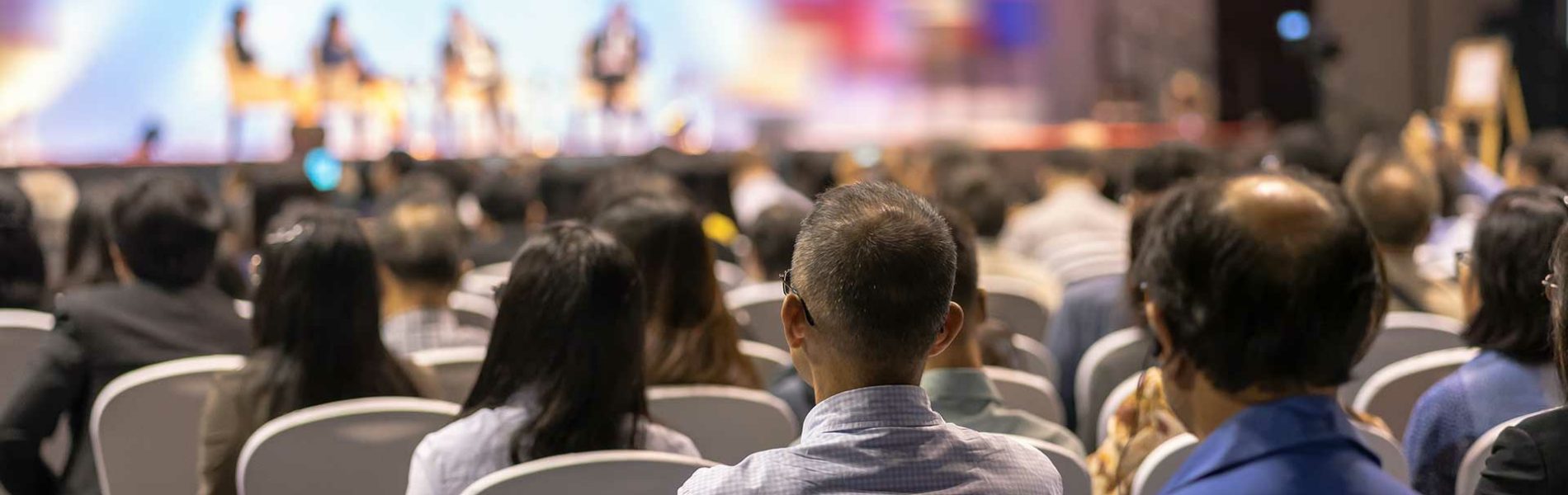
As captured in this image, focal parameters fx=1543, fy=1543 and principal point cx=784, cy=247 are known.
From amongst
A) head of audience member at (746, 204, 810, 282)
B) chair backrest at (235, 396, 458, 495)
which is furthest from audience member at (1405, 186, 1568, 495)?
head of audience member at (746, 204, 810, 282)

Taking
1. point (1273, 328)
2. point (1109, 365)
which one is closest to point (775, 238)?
point (1109, 365)

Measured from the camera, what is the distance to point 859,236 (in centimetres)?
149

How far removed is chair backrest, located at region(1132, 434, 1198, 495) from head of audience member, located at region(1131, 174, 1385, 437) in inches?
30.8

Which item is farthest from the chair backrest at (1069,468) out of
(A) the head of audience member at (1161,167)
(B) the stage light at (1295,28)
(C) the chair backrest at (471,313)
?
(B) the stage light at (1295,28)

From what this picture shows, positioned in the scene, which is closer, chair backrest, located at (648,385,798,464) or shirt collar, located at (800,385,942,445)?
shirt collar, located at (800,385,942,445)

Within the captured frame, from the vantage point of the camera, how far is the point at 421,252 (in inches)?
143

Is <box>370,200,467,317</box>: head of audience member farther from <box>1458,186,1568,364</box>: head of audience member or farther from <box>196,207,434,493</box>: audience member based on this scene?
<box>1458,186,1568,364</box>: head of audience member

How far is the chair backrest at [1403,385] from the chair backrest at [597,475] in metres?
1.35

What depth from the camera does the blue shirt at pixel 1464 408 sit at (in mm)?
2264

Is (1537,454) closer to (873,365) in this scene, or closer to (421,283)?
(873,365)

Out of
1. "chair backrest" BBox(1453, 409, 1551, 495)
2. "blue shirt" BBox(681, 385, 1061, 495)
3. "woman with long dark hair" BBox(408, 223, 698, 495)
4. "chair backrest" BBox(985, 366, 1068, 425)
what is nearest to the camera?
"blue shirt" BBox(681, 385, 1061, 495)

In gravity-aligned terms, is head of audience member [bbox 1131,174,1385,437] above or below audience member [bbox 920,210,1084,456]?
above

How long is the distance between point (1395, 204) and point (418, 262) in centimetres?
230

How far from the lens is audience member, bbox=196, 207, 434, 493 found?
2668mm
